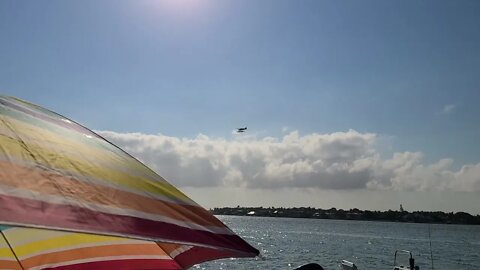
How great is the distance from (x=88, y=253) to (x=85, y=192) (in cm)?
198

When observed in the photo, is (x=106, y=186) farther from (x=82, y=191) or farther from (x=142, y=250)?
(x=142, y=250)

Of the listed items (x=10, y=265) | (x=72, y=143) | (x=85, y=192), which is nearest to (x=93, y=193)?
(x=85, y=192)

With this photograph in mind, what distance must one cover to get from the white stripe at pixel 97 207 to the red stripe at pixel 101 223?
0.08 feet

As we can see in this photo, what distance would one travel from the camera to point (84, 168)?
2824mm

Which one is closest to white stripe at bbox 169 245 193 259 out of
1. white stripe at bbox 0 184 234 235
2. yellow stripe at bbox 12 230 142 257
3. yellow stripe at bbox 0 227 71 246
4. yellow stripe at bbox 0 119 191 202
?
yellow stripe at bbox 12 230 142 257

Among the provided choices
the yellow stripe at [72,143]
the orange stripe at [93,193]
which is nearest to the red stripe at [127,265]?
the yellow stripe at [72,143]

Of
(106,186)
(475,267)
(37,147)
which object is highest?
(37,147)

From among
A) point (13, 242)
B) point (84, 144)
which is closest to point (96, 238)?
point (13, 242)

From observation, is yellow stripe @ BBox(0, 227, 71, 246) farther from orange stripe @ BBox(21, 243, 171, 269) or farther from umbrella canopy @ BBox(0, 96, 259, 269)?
umbrella canopy @ BBox(0, 96, 259, 269)

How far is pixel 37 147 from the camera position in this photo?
2.78m

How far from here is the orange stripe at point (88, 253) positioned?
4.33m

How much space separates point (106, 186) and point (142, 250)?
171 cm

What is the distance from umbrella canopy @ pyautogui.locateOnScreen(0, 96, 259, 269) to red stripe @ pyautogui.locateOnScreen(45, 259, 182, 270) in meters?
0.42

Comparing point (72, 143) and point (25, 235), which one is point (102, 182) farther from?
point (25, 235)
